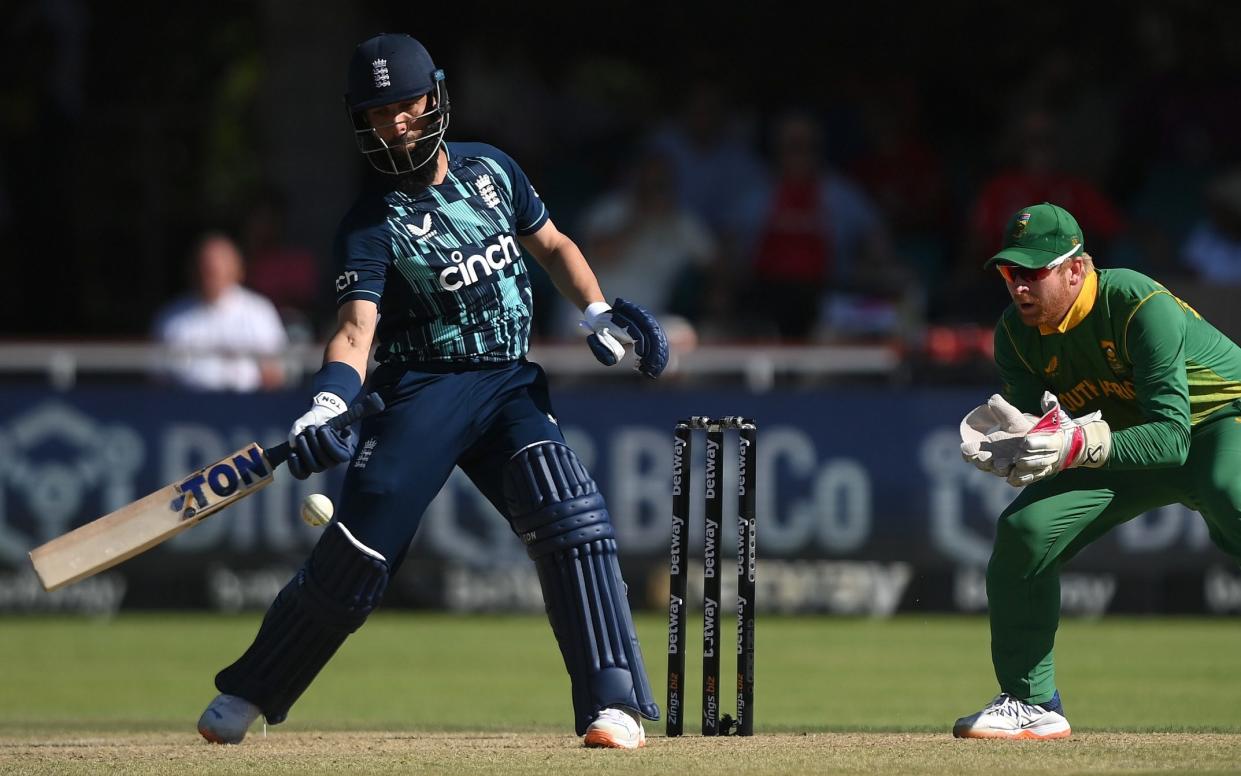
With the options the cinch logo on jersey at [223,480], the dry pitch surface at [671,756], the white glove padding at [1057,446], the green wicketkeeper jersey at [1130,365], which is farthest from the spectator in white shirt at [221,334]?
the white glove padding at [1057,446]

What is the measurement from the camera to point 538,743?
6.81 metres

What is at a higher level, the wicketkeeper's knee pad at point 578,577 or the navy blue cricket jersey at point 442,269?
the navy blue cricket jersey at point 442,269

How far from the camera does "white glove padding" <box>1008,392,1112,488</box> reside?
6.27m

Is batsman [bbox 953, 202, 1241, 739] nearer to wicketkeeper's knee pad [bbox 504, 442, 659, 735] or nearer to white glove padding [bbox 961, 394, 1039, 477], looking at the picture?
white glove padding [bbox 961, 394, 1039, 477]

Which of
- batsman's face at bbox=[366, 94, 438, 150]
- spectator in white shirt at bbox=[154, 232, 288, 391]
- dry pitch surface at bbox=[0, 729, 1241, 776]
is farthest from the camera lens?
spectator in white shirt at bbox=[154, 232, 288, 391]

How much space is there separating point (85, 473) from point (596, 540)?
6.58 metres

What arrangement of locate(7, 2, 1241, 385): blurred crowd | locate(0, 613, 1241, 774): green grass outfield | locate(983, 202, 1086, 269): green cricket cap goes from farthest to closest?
locate(7, 2, 1241, 385): blurred crowd → locate(983, 202, 1086, 269): green cricket cap → locate(0, 613, 1241, 774): green grass outfield

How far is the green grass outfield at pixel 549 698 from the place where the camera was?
6266 mm

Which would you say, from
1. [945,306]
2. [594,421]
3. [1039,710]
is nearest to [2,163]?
[594,421]

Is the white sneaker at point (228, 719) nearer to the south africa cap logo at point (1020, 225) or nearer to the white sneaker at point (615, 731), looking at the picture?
the white sneaker at point (615, 731)

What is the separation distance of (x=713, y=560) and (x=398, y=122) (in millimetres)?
1742

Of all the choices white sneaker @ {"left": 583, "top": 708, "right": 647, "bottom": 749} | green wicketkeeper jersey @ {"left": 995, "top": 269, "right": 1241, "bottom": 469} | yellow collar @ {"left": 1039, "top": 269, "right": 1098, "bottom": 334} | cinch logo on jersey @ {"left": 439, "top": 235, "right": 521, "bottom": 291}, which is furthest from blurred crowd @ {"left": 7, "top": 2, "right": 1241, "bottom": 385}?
white sneaker @ {"left": 583, "top": 708, "right": 647, "bottom": 749}

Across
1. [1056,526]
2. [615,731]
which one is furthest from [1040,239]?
[615,731]

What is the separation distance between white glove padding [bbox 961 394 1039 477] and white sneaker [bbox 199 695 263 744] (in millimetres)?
2499
